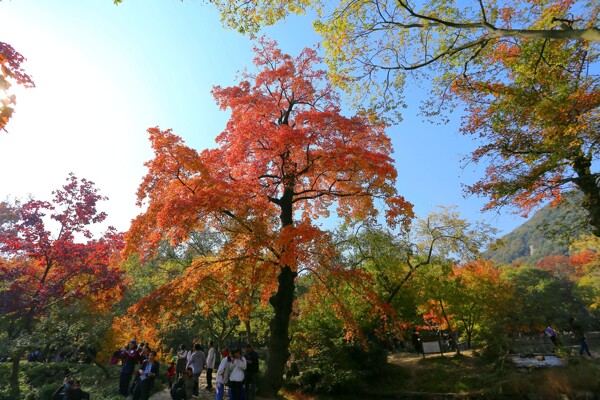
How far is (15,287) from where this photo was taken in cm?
1185

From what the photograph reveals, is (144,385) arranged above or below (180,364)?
below

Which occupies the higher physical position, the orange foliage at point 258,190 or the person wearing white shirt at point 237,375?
the orange foliage at point 258,190

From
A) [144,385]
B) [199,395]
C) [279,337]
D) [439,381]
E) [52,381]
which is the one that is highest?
[279,337]

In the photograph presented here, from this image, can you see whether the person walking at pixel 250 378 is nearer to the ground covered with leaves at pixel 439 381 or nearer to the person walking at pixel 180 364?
the person walking at pixel 180 364

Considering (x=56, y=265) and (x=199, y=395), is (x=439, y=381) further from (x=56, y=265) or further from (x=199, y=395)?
(x=56, y=265)

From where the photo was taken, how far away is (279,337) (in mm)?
10234

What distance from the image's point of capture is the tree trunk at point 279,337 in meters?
9.86

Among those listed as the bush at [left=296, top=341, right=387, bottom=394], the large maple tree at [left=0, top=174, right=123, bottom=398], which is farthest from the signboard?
the large maple tree at [left=0, top=174, right=123, bottom=398]

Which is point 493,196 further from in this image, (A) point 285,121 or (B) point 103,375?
(B) point 103,375

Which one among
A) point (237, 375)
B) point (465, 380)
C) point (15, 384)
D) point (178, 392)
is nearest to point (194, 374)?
point (178, 392)

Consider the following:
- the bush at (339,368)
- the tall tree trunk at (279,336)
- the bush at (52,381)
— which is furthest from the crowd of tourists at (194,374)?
the bush at (339,368)

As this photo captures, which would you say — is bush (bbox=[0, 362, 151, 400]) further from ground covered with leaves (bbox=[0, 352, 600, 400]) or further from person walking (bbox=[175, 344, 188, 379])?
person walking (bbox=[175, 344, 188, 379])

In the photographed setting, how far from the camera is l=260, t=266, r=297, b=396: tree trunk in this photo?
986cm

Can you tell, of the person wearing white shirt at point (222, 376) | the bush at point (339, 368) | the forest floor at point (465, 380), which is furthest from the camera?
the bush at point (339, 368)
